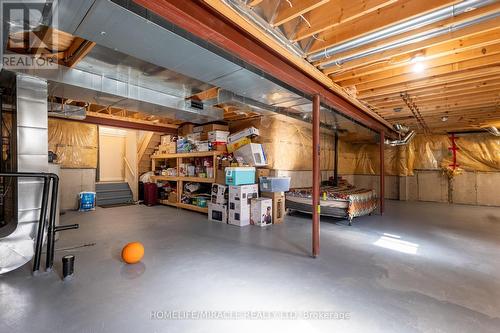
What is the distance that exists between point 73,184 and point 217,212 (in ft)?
14.0

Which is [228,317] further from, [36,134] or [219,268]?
[36,134]

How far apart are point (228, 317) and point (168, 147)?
233 inches

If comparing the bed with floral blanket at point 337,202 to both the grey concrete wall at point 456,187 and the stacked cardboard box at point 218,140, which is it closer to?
the stacked cardboard box at point 218,140

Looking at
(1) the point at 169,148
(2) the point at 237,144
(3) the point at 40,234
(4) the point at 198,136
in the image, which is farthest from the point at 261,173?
(3) the point at 40,234

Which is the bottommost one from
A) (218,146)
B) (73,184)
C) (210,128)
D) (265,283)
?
(265,283)

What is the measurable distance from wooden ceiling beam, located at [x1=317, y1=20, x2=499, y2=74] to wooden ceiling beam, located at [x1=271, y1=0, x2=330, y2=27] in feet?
3.22

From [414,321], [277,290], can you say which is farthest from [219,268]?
[414,321]

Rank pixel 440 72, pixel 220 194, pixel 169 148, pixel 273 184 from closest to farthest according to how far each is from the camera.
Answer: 1. pixel 440 72
2. pixel 273 184
3. pixel 220 194
4. pixel 169 148

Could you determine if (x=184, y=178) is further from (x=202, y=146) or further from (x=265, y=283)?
(x=265, y=283)

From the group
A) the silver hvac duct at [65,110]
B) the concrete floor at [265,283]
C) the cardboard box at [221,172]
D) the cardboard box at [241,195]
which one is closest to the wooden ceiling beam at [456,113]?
the concrete floor at [265,283]

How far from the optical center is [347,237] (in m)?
4.14

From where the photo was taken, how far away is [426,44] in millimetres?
2451

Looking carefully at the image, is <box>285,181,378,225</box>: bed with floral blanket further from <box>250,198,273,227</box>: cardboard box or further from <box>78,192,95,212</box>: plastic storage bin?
<box>78,192,95,212</box>: plastic storage bin

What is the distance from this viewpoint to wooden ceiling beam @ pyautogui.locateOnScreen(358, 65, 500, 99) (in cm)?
313
